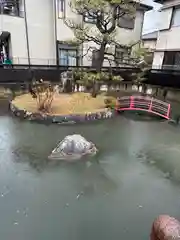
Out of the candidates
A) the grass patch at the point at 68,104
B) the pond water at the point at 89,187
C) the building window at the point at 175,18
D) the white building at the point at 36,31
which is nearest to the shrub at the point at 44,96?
the grass patch at the point at 68,104

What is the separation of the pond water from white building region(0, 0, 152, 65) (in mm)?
7899

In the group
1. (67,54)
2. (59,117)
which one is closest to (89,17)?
(67,54)

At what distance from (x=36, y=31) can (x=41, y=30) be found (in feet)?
1.12

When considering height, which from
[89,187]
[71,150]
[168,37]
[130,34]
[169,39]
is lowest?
[89,187]

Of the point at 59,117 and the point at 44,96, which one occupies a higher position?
the point at 44,96

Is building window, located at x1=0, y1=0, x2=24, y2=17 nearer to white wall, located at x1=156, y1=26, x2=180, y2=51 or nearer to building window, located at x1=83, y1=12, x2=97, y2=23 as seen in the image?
building window, located at x1=83, y1=12, x2=97, y2=23

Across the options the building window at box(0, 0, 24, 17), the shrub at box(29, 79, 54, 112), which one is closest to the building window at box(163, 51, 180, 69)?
the shrub at box(29, 79, 54, 112)

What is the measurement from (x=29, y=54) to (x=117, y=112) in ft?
24.3

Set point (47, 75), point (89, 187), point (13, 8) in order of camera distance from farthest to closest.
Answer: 1. point (13, 8)
2. point (47, 75)
3. point (89, 187)

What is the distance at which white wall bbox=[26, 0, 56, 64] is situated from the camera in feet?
42.9

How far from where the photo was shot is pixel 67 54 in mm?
14609

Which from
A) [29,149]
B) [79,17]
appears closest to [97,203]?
[29,149]

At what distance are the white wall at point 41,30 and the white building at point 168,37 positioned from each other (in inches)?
267

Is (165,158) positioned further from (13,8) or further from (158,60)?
(13,8)
